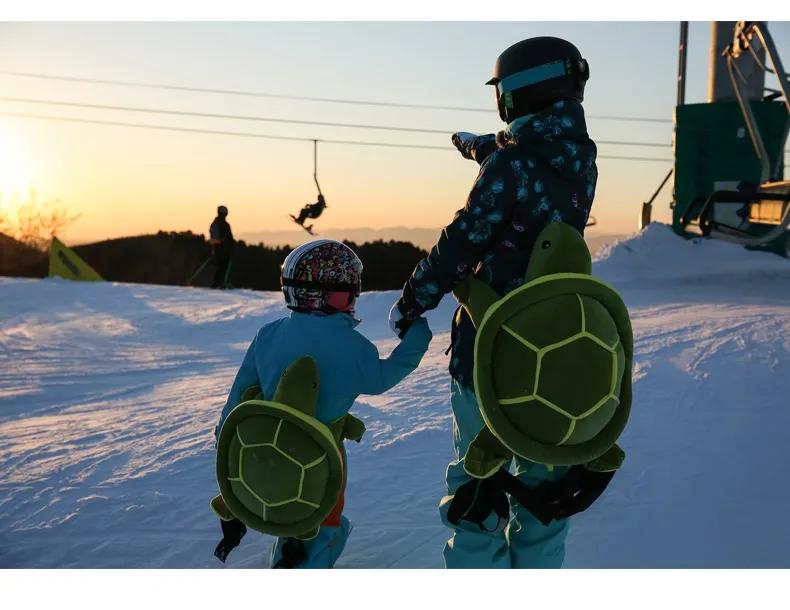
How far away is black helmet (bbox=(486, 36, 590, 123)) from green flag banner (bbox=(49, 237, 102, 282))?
1193 cm

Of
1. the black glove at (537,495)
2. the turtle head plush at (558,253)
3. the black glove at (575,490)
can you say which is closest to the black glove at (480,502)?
the black glove at (537,495)

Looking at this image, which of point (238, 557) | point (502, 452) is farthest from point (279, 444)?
point (238, 557)

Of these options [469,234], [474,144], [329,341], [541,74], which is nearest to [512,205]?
[469,234]

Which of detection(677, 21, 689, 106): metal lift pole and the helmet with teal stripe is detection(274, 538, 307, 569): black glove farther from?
detection(677, 21, 689, 106): metal lift pole

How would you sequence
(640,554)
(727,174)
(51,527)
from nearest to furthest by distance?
(640,554) < (51,527) < (727,174)

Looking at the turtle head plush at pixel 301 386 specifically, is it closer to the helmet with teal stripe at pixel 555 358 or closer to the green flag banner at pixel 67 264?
the helmet with teal stripe at pixel 555 358

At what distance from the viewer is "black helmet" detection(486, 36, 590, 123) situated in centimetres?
215

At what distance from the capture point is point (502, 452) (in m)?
2.16

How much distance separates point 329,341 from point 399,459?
172cm

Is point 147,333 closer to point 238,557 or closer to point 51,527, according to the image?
point 51,527

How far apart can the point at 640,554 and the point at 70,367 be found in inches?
219

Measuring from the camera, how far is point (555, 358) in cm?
196

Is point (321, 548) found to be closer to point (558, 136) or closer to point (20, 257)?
point (558, 136)

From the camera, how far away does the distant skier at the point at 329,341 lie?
2.28 m
